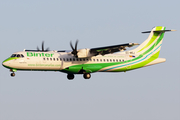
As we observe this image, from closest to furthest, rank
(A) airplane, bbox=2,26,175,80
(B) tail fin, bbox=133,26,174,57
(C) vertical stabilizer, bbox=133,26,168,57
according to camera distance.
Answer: (A) airplane, bbox=2,26,175,80 < (C) vertical stabilizer, bbox=133,26,168,57 < (B) tail fin, bbox=133,26,174,57

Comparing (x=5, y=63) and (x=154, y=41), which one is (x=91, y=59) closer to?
(x=154, y=41)

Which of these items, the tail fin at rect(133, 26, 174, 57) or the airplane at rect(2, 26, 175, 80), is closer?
the airplane at rect(2, 26, 175, 80)

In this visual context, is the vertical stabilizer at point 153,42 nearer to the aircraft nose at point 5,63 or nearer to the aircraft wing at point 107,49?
the aircraft wing at point 107,49

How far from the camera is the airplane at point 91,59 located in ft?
120

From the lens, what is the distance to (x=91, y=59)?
128ft

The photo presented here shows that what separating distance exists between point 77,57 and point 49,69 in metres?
3.04

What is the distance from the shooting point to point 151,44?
140ft

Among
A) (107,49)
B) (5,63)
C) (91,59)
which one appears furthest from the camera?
(91,59)

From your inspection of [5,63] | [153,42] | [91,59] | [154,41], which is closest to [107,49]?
[91,59]

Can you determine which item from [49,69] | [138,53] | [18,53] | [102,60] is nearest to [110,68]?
[102,60]

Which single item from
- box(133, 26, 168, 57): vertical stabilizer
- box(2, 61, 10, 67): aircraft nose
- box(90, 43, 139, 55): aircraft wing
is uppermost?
box(133, 26, 168, 57): vertical stabilizer

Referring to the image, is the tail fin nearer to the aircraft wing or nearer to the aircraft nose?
the aircraft wing

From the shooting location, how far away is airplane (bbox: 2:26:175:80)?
3647 cm

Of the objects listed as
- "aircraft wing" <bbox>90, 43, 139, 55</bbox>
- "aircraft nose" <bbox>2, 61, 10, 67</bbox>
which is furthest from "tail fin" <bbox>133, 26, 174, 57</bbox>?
"aircraft nose" <bbox>2, 61, 10, 67</bbox>
